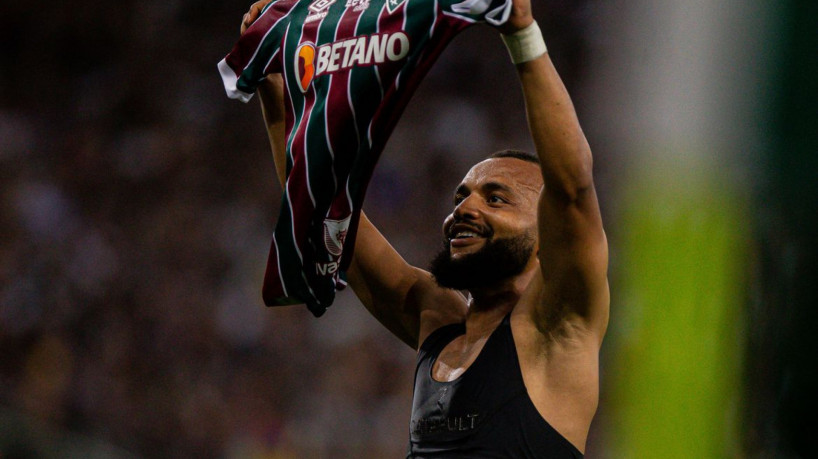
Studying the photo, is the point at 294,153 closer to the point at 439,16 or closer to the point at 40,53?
the point at 439,16

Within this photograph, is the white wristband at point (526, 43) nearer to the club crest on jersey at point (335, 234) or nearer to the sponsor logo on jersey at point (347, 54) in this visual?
the sponsor logo on jersey at point (347, 54)

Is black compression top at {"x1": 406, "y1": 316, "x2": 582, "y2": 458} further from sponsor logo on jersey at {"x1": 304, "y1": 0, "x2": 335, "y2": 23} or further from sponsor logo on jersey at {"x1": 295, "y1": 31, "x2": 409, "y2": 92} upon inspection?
sponsor logo on jersey at {"x1": 304, "y1": 0, "x2": 335, "y2": 23}

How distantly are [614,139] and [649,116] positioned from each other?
286mm

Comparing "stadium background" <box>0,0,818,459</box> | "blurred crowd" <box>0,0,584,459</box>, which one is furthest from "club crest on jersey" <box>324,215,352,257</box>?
"blurred crowd" <box>0,0,584,459</box>

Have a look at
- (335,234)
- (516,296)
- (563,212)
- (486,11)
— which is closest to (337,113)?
(335,234)

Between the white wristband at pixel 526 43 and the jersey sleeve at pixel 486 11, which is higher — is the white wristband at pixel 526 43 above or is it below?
below

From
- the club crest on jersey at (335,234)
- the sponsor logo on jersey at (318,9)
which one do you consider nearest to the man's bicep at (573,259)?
the club crest on jersey at (335,234)

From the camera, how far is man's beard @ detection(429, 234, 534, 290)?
2105mm

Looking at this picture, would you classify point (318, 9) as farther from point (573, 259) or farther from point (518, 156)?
point (573, 259)

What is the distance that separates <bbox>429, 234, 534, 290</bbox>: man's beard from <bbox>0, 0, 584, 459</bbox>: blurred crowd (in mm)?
2468

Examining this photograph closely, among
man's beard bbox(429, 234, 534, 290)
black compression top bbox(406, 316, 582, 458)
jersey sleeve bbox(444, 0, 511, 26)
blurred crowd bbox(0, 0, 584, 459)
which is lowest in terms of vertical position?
blurred crowd bbox(0, 0, 584, 459)

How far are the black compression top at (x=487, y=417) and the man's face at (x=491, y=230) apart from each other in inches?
5.6

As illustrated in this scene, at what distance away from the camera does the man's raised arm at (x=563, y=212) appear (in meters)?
1.72

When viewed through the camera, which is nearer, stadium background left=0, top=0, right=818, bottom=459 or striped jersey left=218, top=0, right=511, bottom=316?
striped jersey left=218, top=0, right=511, bottom=316
